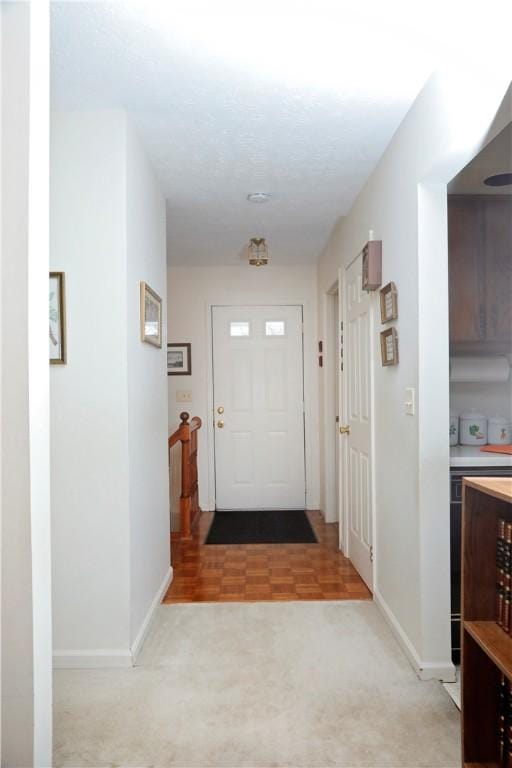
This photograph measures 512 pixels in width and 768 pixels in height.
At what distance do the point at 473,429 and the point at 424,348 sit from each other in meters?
1.01

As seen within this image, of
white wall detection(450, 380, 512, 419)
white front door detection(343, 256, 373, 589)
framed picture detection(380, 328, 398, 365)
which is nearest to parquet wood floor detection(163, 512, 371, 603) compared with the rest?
white front door detection(343, 256, 373, 589)

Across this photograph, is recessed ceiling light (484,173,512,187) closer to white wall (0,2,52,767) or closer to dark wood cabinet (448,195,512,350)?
dark wood cabinet (448,195,512,350)

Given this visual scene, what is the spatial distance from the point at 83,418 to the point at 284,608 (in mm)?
1521

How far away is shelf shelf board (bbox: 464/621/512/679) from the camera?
1.30m

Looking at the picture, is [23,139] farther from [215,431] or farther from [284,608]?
[215,431]

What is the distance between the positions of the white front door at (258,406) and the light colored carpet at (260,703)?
2.48m

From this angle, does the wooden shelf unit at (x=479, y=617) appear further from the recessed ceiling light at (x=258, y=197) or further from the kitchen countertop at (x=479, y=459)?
the recessed ceiling light at (x=258, y=197)

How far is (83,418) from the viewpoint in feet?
7.52

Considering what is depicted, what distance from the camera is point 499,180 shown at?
279 centimetres

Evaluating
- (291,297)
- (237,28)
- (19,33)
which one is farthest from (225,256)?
(19,33)

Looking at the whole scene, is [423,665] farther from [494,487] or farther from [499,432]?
[499,432]

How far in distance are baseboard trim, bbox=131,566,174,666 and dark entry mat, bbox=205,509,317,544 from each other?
0.97 meters

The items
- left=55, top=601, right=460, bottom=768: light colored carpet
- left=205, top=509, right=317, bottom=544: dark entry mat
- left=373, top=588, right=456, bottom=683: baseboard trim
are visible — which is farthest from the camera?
left=205, top=509, right=317, bottom=544: dark entry mat

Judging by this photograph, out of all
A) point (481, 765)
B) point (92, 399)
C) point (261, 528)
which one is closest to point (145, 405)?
point (92, 399)
